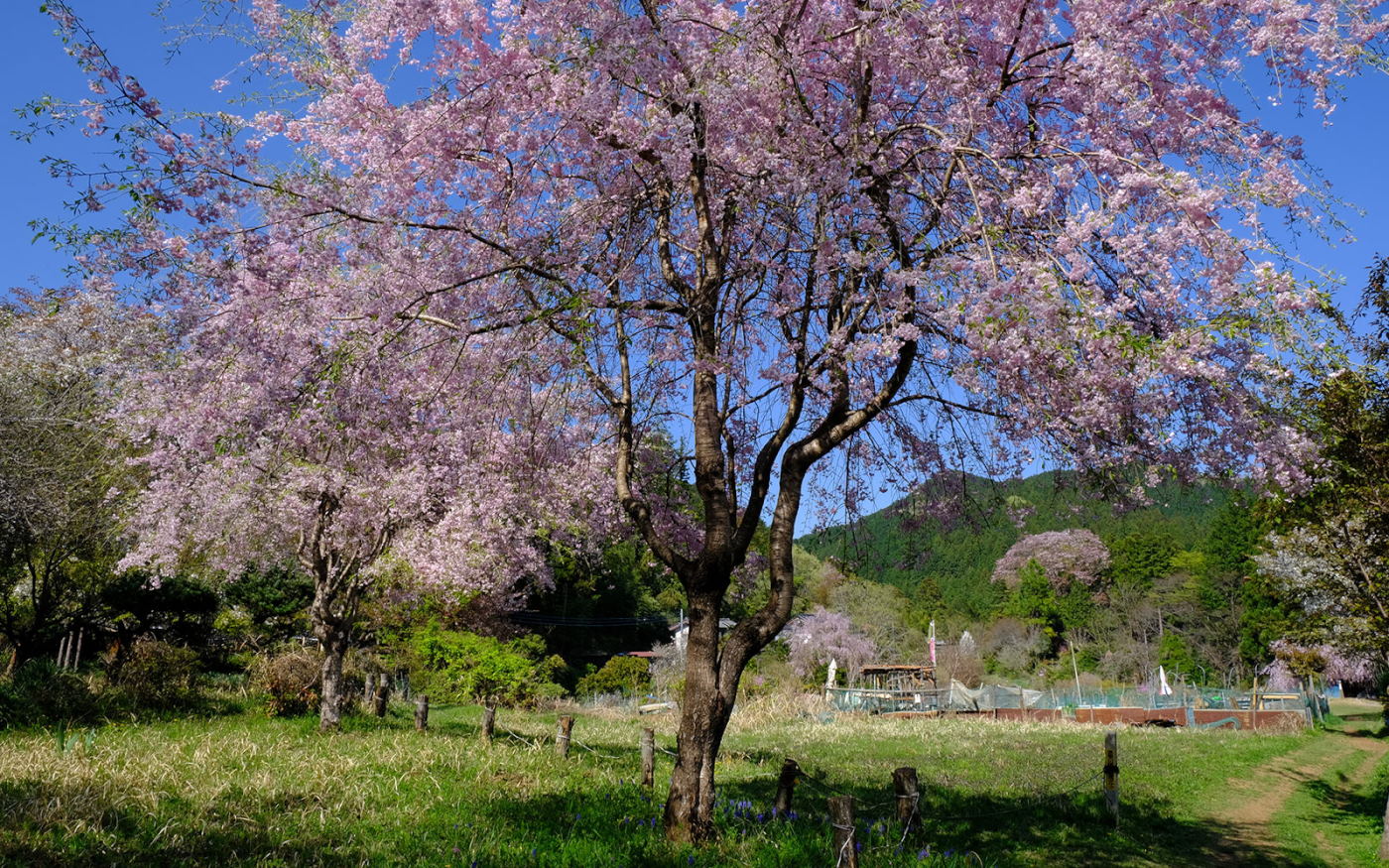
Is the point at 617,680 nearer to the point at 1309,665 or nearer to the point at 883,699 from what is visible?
the point at 883,699

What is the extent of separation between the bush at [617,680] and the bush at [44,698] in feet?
63.3

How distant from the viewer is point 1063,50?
666cm

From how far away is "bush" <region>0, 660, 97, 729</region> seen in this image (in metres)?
10.2

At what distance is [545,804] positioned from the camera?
7.22 meters

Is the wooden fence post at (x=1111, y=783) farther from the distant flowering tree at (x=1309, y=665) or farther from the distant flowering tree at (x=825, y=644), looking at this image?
→ the distant flowering tree at (x=825, y=644)

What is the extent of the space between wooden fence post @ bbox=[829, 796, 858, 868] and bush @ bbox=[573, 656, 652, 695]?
2531 cm

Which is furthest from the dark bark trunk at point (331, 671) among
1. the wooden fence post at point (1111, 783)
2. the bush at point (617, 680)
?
the bush at point (617, 680)

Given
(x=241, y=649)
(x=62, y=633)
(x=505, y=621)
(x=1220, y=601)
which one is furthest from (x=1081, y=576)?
(x=62, y=633)

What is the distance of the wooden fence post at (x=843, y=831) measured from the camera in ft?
16.7

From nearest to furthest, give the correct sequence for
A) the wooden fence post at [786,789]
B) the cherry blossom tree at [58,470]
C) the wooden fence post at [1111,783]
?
1. the wooden fence post at [786,789]
2. the wooden fence post at [1111,783]
3. the cherry blossom tree at [58,470]

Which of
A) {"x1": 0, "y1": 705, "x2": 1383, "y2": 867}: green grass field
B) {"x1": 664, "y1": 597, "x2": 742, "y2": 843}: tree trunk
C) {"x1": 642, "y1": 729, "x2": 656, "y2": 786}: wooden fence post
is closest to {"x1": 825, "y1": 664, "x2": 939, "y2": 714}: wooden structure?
{"x1": 0, "y1": 705, "x2": 1383, "y2": 867}: green grass field

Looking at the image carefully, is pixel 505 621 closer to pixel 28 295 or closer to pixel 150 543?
pixel 150 543

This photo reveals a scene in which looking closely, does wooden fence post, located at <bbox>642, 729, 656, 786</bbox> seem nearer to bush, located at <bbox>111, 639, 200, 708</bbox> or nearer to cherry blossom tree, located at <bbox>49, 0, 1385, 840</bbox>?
cherry blossom tree, located at <bbox>49, 0, 1385, 840</bbox>

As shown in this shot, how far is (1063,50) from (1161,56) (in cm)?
73
